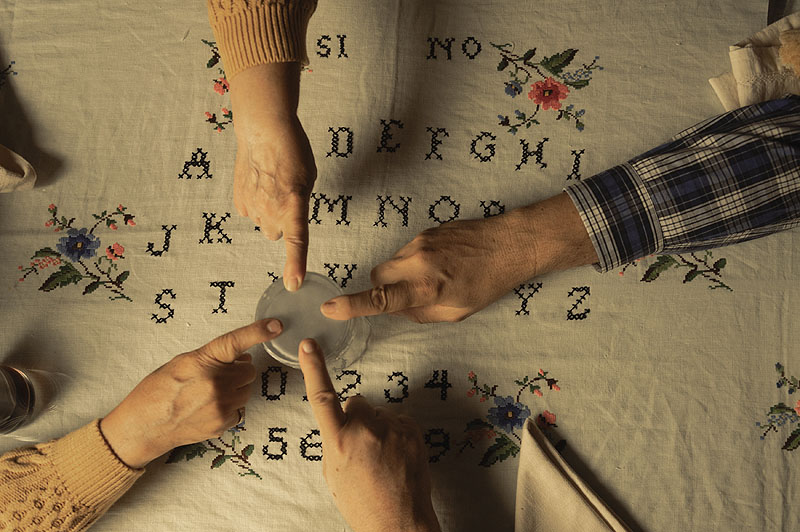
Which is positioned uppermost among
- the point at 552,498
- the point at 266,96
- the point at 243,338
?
the point at 266,96

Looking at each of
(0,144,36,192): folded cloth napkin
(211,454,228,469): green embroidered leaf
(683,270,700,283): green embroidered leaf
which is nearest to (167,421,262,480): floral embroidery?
(211,454,228,469): green embroidered leaf

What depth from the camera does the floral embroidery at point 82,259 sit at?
85 cm

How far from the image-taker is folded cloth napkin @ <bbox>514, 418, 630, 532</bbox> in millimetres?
776

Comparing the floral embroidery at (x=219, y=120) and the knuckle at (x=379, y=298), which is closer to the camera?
the knuckle at (x=379, y=298)

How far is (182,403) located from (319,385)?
20cm

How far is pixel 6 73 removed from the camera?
0.90m

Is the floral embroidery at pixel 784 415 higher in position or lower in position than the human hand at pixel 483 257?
lower

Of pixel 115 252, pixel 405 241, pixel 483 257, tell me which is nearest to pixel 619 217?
pixel 483 257

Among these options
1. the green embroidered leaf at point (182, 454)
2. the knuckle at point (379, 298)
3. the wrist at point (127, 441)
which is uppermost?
the knuckle at point (379, 298)

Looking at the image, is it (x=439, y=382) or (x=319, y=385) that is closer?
(x=319, y=385)

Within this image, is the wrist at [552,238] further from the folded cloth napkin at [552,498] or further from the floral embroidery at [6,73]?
the floral embroidery at [6,73]

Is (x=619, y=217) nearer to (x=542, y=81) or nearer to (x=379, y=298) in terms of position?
(x=542, y=81)

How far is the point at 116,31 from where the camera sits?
2.96 feet

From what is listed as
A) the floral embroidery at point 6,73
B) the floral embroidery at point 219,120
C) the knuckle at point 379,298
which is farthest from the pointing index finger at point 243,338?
the floral embroidery at point 6,73
